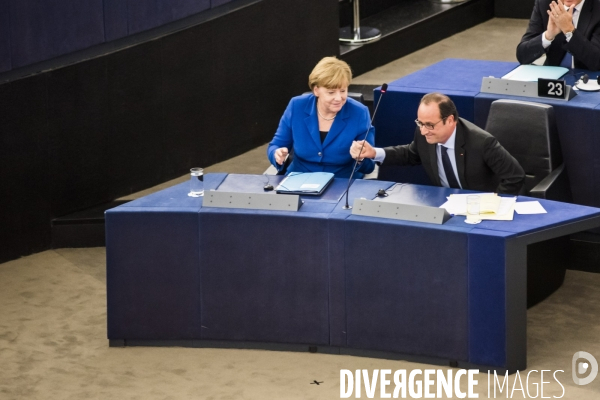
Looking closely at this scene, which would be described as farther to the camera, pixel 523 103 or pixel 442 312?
pixel 523 103

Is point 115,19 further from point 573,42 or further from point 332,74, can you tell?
point 573,42

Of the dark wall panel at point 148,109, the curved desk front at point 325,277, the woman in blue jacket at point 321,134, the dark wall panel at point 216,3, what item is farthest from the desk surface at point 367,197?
the dark wall panel at point 216,3

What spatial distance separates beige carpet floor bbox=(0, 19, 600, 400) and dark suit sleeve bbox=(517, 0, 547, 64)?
131 cm

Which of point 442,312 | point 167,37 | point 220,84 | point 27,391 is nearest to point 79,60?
point 167,37

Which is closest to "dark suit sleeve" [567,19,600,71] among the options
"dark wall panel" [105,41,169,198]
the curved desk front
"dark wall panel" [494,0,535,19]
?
the curved desk front

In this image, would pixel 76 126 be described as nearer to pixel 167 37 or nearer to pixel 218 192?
pixel 167 37

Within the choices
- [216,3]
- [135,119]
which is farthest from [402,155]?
[216,3]

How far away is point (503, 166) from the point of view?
521 centimetres

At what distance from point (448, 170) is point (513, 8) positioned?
18.8 feet

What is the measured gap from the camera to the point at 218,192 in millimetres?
5047

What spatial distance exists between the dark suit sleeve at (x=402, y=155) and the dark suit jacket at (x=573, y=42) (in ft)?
4.23

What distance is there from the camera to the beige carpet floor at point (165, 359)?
4.79 m

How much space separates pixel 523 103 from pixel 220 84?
2.50m

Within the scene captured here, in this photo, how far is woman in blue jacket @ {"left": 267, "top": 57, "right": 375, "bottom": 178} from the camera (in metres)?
5.55
